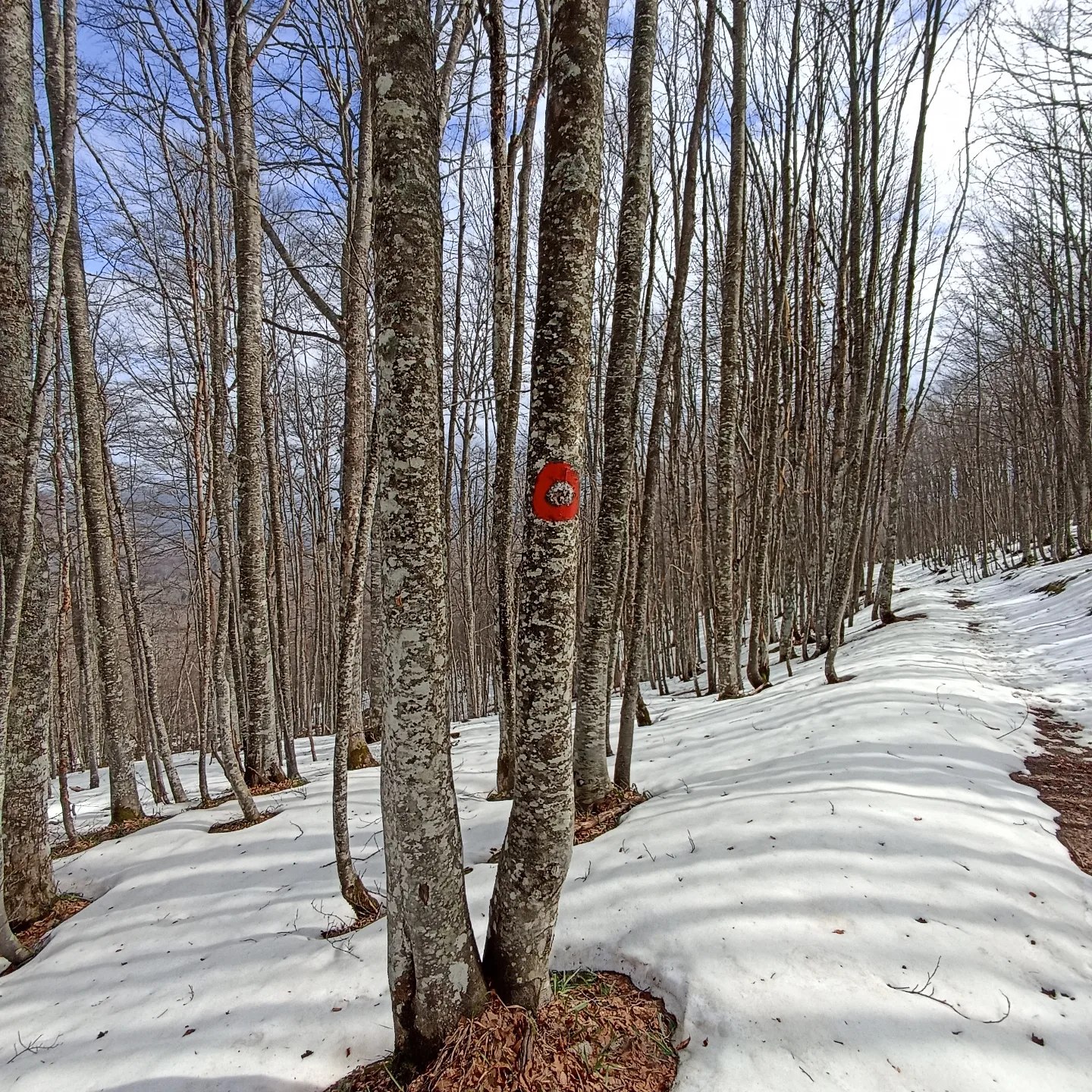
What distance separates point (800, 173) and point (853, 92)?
3.87ft

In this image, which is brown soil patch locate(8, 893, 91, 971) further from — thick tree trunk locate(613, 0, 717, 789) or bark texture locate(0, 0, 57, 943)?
thick tree trunk locate(613, 0, 717, 789)

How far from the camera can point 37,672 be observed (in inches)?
165

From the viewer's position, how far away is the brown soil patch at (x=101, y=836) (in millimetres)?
5156

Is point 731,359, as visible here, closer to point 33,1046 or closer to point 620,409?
point 620,409

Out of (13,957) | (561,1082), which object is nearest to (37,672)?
(13,957)

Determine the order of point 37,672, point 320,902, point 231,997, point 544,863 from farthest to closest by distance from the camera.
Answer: point 37,672, point 320,902, point 231,997, point 544,863

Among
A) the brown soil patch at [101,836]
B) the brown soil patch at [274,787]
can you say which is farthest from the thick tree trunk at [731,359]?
the brown soil patch at [101,836]

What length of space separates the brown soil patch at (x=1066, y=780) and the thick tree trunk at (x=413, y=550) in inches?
127

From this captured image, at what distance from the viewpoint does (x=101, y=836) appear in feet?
17.8

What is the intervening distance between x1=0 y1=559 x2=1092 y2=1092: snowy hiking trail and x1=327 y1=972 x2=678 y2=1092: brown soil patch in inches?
4.9

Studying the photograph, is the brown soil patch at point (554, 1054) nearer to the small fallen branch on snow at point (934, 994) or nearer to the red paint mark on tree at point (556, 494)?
the small fallen branch on snow at point (934, 994)

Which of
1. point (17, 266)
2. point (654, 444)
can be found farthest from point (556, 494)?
point (17, 266)

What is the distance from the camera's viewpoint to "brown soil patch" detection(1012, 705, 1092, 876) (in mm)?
3072

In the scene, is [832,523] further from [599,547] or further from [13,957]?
[13,957]
